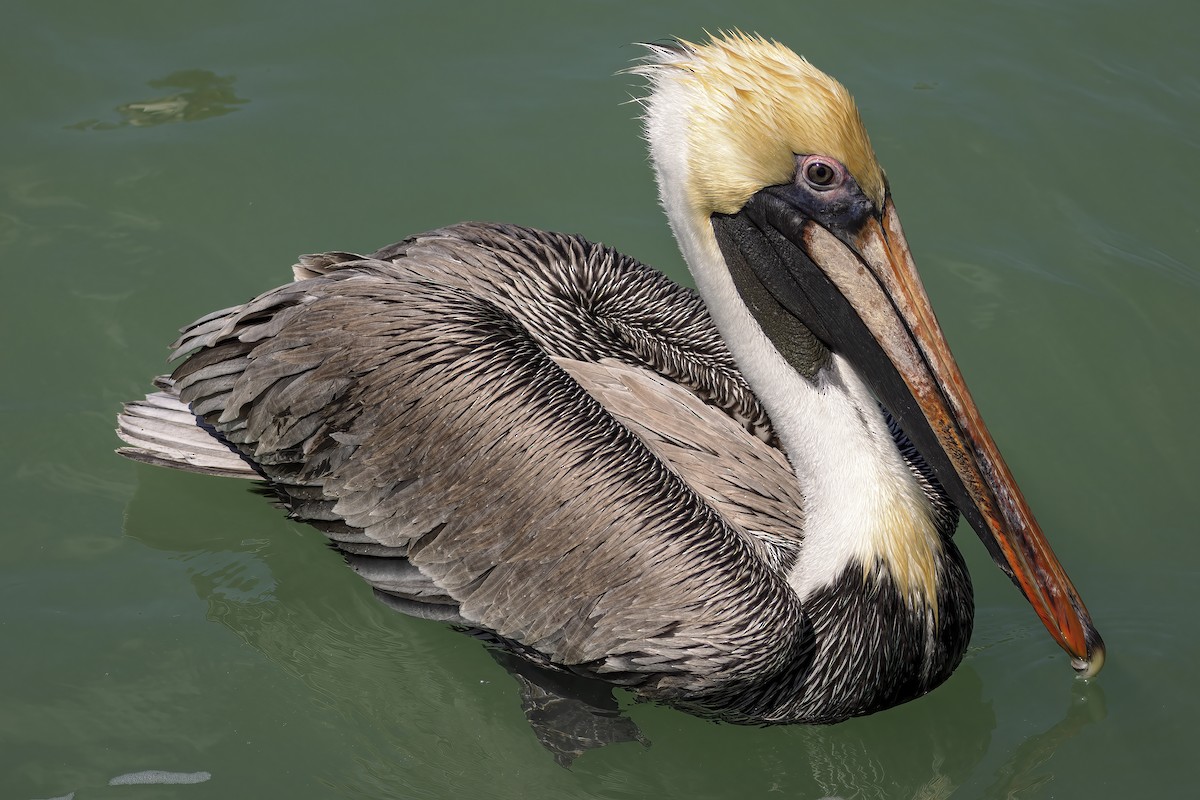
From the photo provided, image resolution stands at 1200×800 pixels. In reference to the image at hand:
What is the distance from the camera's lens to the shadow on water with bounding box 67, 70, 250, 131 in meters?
7.24

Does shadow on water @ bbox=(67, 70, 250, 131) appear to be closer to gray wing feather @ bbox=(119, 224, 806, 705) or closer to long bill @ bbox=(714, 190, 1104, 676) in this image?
gray wing feather @ bbox=(119, 224, 806, 705)

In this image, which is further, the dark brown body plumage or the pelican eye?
the dark brown body plumage

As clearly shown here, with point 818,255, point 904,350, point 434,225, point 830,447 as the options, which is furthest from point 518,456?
point 434,225

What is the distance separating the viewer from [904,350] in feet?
14.2

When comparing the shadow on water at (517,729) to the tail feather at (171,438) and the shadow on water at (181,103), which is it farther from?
the shadow on water at (181,103)

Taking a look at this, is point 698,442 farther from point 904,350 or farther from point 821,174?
point 821,174

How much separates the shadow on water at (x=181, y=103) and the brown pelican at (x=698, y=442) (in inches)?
99.1

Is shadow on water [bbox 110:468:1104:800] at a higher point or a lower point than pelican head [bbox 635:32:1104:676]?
lower

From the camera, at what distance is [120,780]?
4848 millimetres

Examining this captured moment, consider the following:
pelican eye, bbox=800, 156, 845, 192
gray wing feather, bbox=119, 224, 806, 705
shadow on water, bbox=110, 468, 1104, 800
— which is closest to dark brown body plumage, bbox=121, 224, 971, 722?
gray wing feather, bbox=119, 224, 806, 705

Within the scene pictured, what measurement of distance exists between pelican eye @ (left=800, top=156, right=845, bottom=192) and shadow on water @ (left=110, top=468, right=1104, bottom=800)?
6.90 feet

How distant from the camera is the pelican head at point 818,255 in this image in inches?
→ 166

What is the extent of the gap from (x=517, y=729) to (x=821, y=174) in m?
2.44

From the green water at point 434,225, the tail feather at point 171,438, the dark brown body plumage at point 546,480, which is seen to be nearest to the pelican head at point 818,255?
the dark brown body plumage at point 546,480
